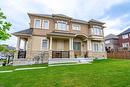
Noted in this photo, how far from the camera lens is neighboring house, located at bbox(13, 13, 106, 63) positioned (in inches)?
674

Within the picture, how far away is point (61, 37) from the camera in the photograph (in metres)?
17.5

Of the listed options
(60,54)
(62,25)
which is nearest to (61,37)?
(60,54)

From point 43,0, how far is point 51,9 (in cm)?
709

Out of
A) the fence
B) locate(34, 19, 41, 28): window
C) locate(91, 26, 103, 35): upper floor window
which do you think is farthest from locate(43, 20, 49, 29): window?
the fence

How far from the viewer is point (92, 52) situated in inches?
810

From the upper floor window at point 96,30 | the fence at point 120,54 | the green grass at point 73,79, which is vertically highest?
the upper floor window at point 96,30

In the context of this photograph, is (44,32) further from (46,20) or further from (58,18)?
(58,18)

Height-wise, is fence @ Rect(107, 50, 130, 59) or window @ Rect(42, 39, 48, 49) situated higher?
window @ Rect(42, 39, 48, 49)

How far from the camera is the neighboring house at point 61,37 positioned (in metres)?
17.1

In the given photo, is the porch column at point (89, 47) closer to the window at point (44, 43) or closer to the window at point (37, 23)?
the window at point (44, 43)

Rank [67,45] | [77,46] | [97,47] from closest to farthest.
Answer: [67,45], [77,46], [97,47]

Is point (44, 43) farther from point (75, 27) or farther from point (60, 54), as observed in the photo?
point (75, 27)

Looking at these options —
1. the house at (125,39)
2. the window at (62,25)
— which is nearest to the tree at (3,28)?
the window at (62,25)

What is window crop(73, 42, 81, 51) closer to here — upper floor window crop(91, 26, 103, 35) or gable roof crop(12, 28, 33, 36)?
→ upper floor window crop(91, 26, 103, 35)
